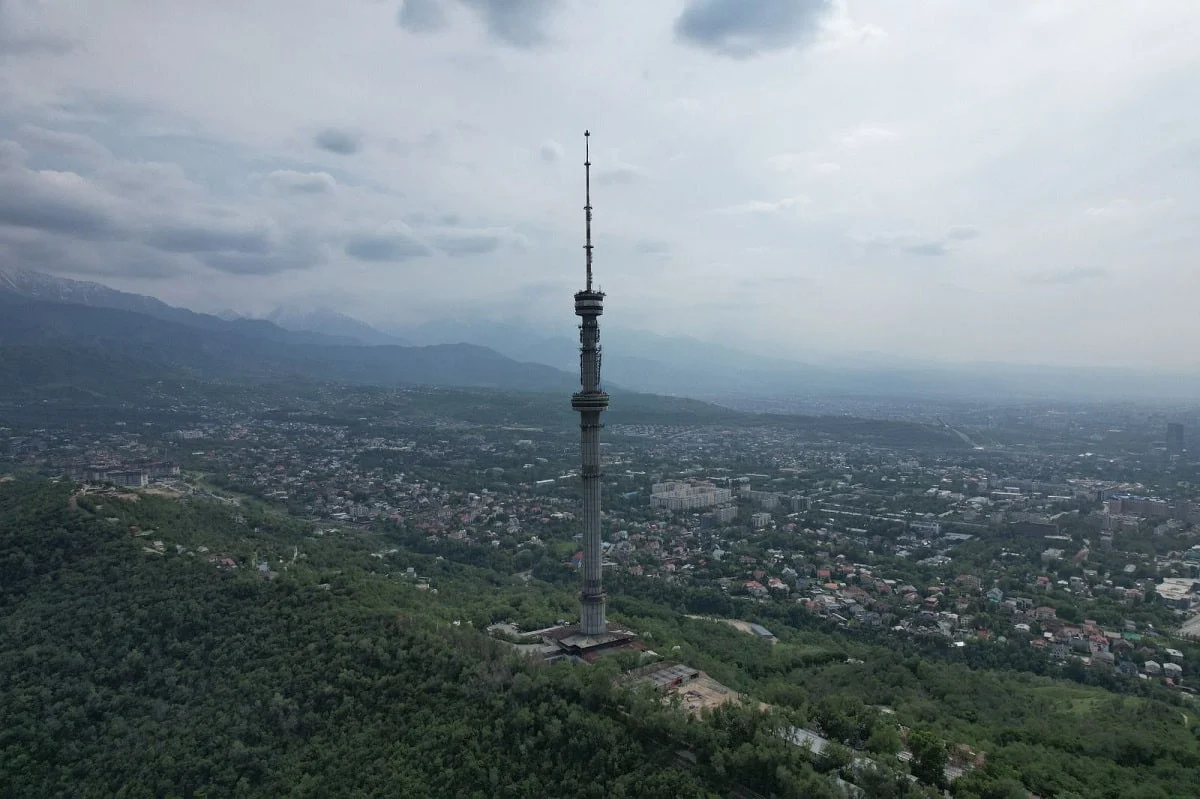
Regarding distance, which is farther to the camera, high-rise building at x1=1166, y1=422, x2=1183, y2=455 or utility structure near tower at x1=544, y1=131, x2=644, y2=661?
high-rise building at x1=1166, y1=422, x2=1183, y2=455

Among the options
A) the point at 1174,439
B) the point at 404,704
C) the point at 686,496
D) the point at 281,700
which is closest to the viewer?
the point at 404,704

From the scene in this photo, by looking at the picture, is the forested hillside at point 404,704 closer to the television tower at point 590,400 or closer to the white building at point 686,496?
the television tower at point 590,400

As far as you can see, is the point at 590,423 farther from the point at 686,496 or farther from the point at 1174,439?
the point at 1174,439

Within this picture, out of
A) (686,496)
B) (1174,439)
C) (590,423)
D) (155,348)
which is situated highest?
(155,348)

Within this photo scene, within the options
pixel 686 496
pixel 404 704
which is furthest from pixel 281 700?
pixel 686 496

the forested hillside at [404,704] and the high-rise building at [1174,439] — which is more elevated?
the high-rise building at [1174,439]

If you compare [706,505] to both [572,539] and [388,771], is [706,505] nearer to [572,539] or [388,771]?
[572,539]

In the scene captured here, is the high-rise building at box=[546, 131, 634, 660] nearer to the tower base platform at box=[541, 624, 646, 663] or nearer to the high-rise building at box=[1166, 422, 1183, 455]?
the tower base platform at box=[541, 624, 646, 663]

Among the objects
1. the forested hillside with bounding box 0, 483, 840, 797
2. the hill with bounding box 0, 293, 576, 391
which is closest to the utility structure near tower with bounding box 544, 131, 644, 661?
the forested hillside with bounding box 0, 483, 840, 797

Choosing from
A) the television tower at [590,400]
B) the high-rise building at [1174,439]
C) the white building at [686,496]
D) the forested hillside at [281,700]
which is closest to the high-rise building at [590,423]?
the television tower at [590,400]

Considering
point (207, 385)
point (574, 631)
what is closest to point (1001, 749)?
point (574, 631)

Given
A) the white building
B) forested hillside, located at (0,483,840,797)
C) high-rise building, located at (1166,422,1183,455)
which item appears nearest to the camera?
forested hillside, located at (0,483,840,797)
